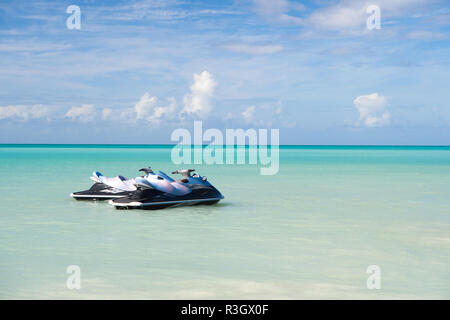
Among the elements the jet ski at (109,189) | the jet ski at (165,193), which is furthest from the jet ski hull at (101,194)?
the jet ski at (165,193)

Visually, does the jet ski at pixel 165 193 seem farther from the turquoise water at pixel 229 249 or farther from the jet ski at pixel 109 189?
the jet ski at pixel 109 189

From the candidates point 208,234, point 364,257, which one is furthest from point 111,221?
point 364,257

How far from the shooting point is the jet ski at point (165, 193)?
13.6m

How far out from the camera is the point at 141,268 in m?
7.97

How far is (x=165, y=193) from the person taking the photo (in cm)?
1386

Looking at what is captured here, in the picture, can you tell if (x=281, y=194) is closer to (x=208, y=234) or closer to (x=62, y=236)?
(x=208, y=234)

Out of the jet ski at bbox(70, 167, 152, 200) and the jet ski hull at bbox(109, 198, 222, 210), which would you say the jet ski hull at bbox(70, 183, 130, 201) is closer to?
the jet ski at bbox(70, 167, 152, 200)

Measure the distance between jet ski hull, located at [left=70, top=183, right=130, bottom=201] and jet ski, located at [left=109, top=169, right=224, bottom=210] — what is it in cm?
135

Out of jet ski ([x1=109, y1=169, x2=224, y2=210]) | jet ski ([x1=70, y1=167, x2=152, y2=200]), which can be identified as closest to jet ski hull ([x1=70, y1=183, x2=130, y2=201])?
jet ski ([x1=70, y1=167, x2=152, y2=200])

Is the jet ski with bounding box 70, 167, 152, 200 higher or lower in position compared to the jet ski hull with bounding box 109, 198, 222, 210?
higher

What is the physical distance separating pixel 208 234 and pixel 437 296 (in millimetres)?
5013

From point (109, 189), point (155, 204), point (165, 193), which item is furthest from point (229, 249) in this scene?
point (109, 189)

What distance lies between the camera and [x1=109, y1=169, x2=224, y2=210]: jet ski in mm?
13578
